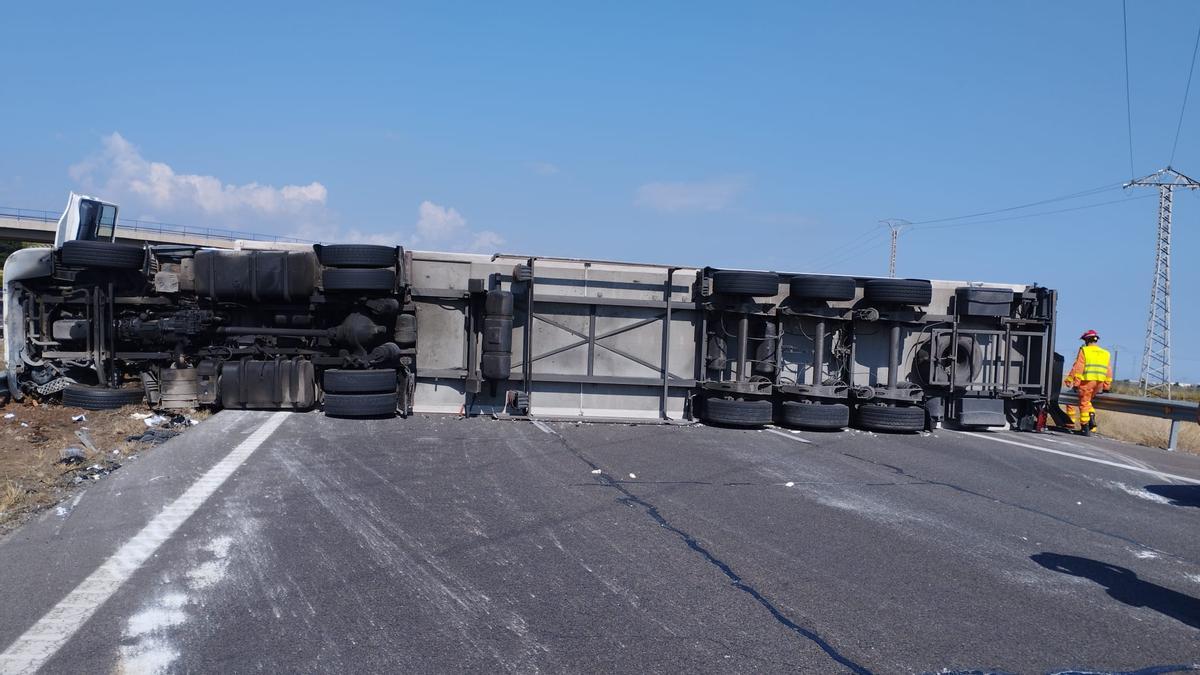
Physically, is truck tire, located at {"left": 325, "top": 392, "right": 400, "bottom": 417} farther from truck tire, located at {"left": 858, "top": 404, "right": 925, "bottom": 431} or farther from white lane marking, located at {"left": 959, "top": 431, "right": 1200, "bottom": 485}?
white lane marking, located at {"left": 959, "top": 431, "right": 1200, "bottom": 485}

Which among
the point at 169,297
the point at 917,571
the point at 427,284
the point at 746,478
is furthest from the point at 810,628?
the point at 169,297

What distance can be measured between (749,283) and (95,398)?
9.75 meters

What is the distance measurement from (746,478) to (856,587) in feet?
11.8

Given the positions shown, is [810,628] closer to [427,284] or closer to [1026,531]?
[1026,531]

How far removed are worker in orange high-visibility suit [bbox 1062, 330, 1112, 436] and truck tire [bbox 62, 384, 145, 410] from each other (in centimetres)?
1551

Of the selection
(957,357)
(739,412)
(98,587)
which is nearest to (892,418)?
(957,357)

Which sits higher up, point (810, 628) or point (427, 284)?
point (427, 284)

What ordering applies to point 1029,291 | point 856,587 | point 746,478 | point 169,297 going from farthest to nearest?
point 1029,291, point 169,297, point 746,478, point 856,587

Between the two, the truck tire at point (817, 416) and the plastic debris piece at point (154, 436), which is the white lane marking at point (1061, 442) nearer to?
the truck tire at point (817, 416)

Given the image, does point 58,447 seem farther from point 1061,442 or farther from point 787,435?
point 1061,442

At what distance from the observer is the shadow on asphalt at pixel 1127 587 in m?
5.37

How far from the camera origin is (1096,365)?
587 inches

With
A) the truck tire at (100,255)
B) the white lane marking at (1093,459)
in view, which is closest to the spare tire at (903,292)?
the white lane marking at (1093,459)

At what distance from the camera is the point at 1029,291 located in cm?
1514
